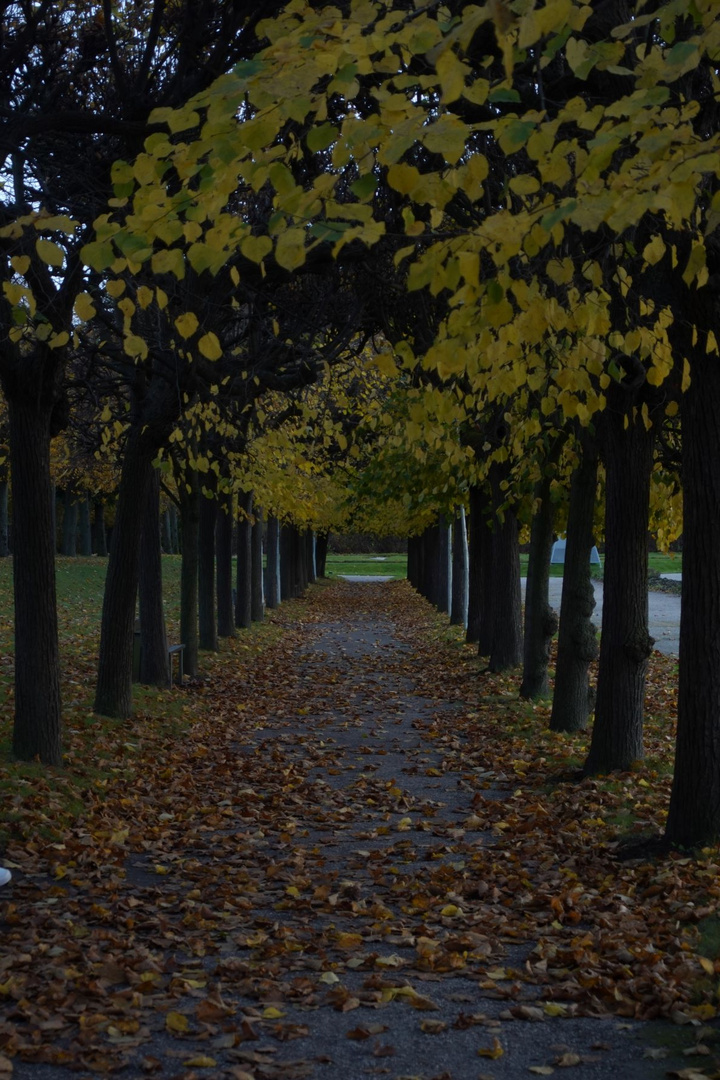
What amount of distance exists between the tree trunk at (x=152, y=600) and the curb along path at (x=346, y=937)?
4119 mm

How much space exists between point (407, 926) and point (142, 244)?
387cm

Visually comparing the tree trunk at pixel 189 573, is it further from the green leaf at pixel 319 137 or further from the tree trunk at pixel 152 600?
the green leaf at pixel 319 137

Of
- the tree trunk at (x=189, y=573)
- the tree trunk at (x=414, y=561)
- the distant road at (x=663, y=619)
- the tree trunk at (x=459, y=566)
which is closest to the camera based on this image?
the tree trunk at (x=189, y=573)

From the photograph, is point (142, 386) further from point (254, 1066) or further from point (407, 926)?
point (254, 1066)

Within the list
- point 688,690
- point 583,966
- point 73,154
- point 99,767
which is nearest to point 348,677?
point 99,767

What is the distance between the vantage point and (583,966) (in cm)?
547

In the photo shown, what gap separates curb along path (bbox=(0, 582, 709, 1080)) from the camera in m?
4.53

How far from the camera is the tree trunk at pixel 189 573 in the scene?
17.8 m

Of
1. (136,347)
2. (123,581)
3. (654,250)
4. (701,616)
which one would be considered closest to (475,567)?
(123,581)

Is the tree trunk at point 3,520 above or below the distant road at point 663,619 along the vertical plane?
above

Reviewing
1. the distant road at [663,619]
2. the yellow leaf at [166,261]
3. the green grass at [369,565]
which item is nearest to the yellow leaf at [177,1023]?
the yellow leaf at [166,261]

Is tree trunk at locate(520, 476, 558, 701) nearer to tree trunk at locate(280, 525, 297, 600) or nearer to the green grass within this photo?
tree trunk at locate(280, 525, 297, 600)

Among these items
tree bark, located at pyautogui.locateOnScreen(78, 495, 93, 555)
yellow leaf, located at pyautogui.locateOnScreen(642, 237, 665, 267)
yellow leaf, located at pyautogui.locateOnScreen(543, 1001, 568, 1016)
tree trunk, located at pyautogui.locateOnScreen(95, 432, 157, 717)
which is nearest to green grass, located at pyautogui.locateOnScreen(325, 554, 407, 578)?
tree bark, located at pyautogui.locateOnScreen(78, 495, 93, 555)

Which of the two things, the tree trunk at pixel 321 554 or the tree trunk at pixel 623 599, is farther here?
the tree trunk at pixel 321 554
